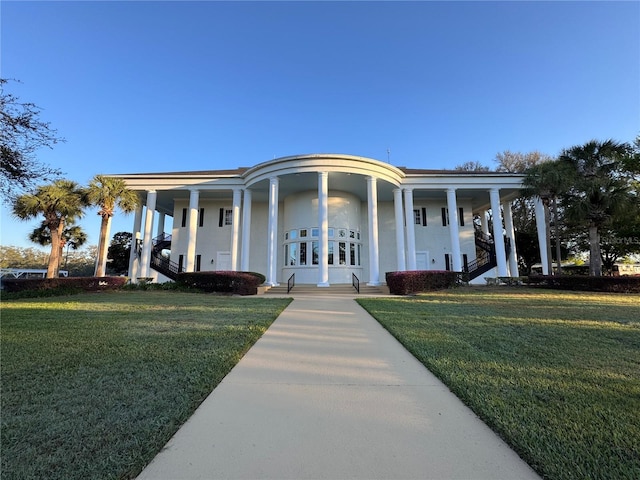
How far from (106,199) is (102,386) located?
18.2m

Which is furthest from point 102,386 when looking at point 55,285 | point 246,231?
point 246,231

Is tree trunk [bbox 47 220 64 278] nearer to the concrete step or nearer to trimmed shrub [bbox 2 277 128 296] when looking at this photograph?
trimmed shrub [bbox 2 277 128 296]

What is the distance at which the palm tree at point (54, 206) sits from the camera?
17.1 m

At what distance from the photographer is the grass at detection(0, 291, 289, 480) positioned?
6.93 ft

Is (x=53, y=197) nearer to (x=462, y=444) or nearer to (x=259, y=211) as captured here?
(x=259, y=211)

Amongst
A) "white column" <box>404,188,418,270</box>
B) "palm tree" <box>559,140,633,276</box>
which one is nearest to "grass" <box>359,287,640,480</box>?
"palm tree" <box>559,140,633,276</box>

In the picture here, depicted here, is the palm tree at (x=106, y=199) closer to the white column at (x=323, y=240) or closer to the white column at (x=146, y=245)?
the white column at (x=146, y=245)

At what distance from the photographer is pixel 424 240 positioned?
23500mm

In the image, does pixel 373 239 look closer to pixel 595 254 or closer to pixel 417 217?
pixel 417 217

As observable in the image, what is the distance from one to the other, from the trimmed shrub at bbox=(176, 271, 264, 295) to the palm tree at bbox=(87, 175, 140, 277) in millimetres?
5996

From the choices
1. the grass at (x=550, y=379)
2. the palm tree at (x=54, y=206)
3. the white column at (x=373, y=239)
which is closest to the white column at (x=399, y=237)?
the white column at (x=373, y=239)

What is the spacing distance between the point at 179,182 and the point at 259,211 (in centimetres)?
583

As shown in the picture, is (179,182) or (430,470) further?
(179,182)

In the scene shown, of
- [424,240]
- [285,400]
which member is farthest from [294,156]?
[285,400]
